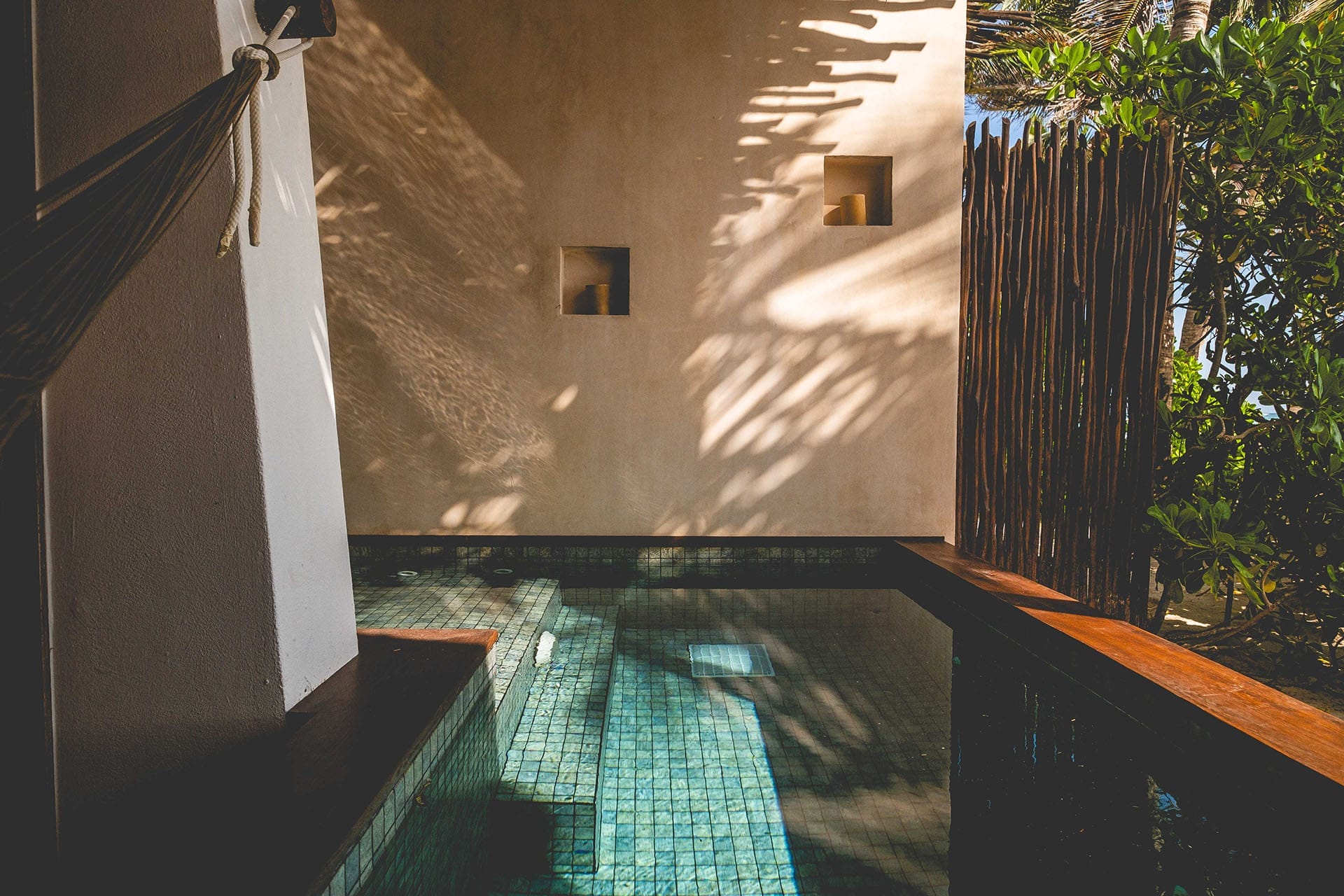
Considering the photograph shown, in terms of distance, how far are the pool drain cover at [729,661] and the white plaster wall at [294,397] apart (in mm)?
1352

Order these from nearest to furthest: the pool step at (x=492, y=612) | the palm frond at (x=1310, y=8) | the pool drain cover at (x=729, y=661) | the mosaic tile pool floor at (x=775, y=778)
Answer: the mosaic tile pool floor at (x=775, y=778) → the pool step at (x=492, y=612) → the pool drain cover at (x=729, y=661) → the palm frond at (x=1310, y=8)

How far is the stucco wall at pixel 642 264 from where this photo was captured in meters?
3.43

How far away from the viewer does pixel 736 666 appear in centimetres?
251

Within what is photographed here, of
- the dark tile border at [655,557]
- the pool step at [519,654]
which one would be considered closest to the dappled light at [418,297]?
the dark tile border at [655,557]

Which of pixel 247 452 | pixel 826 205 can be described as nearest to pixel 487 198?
pixel 826 205

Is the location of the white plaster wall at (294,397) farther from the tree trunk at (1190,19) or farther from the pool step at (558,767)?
the tree trunk at (1190,19)

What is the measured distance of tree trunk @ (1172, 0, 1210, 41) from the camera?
15.3 ft

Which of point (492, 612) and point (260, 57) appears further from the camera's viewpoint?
point (492, 612)

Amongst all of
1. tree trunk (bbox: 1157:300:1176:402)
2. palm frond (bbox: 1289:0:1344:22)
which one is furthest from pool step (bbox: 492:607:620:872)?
palm frond (bbox: 1289:0:1344:22)

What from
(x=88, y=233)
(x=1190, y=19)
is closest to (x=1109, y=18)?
(x=1190, y=19)

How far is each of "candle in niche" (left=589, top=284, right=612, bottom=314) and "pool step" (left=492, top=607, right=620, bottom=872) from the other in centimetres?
188

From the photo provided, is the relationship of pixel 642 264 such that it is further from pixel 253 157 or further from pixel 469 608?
pixel 253 157

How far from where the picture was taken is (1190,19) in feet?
15.4

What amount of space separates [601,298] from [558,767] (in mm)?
2457
